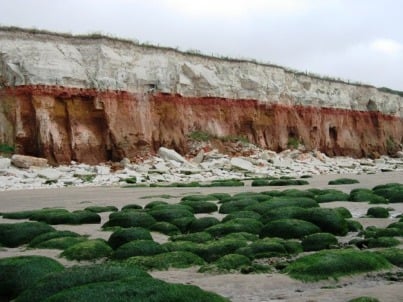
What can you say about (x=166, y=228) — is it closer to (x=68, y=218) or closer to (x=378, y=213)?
(x=68, y=218)

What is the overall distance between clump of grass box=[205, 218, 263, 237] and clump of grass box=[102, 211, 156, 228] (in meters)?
2.98

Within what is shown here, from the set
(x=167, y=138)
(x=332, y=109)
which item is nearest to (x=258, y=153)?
(x=167, y=138)

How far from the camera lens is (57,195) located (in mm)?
33062

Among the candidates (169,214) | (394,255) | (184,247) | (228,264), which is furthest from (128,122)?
(394,255)

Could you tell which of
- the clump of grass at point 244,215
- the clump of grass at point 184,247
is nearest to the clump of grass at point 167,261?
the clump of grass at point 184,247

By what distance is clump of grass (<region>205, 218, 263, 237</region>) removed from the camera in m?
16.5

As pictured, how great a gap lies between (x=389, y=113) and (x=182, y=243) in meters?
84.6

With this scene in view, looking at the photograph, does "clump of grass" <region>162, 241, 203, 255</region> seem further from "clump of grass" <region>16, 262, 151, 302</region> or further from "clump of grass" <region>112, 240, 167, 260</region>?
"clump of grass" <region>16, 262, 151, 302</region>

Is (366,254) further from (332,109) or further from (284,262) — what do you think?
(332,109)

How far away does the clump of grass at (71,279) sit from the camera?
8867 mm

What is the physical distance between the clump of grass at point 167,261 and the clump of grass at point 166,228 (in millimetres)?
4619

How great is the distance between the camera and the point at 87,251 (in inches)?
542

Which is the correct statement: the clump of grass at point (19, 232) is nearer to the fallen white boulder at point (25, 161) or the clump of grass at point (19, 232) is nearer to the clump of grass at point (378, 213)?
the clump of grass at point (378, 213)

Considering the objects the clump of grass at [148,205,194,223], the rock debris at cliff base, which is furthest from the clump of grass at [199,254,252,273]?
the rock debris at cliff base
